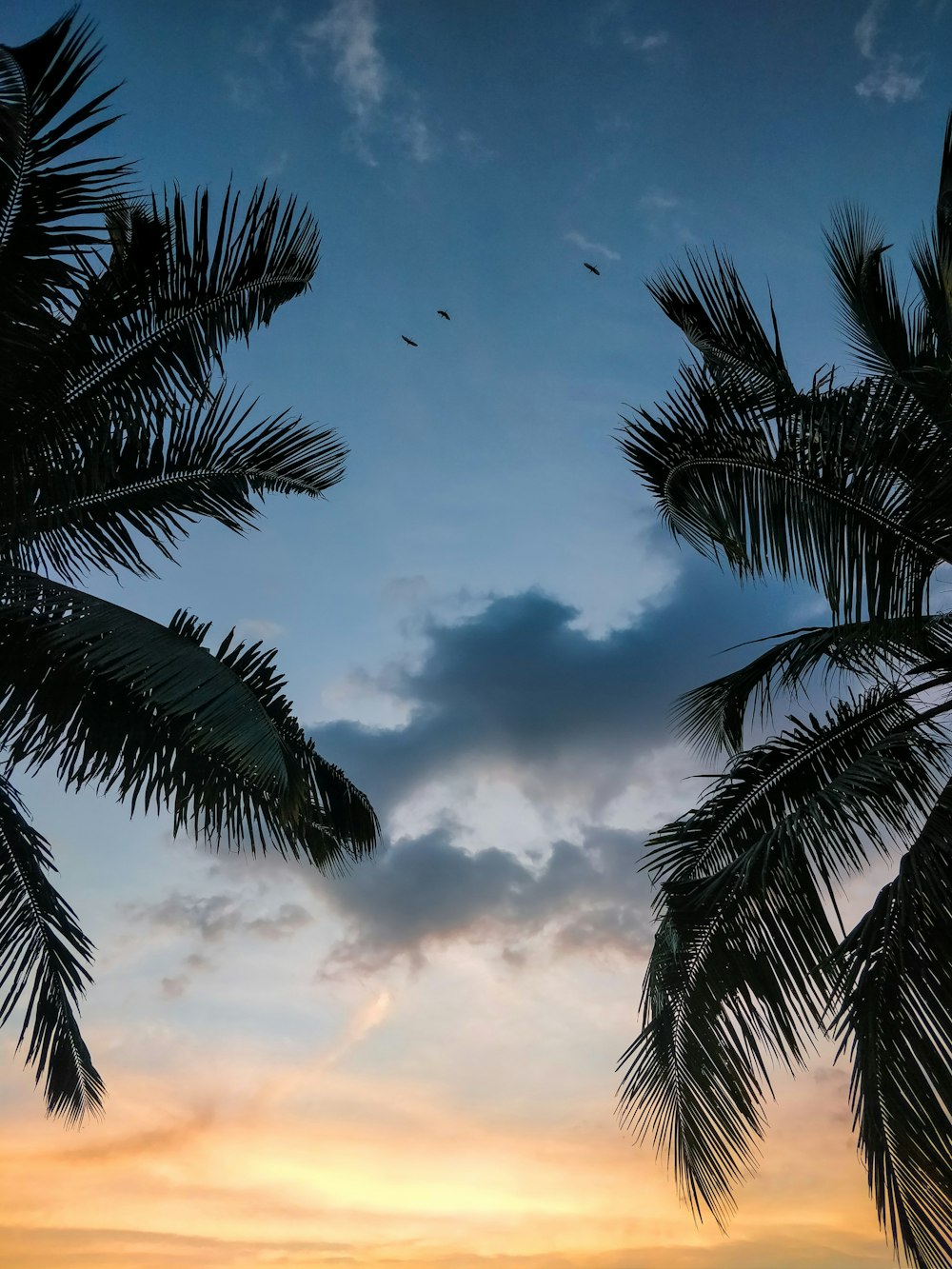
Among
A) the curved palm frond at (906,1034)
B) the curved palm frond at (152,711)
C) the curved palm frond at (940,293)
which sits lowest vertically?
the curved palm frond at (906,1034)

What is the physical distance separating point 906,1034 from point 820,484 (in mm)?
3544

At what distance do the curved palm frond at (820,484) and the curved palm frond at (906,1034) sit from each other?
185cm

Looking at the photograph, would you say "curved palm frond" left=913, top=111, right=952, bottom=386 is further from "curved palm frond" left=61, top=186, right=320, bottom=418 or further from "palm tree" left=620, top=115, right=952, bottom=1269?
"curved palm frond" left=61, top=186, right=320, bottom=418

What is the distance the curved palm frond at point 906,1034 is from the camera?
5.70 m

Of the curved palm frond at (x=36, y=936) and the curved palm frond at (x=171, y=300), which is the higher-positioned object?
the curved palm frond at (x=171, y=300)

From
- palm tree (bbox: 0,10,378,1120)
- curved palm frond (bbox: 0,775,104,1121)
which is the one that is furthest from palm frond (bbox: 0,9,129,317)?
curved palm frond (bbox: 0,775,104,1121)

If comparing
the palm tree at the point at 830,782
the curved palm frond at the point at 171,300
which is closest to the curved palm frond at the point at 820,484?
the palm tree at the point at 830,782

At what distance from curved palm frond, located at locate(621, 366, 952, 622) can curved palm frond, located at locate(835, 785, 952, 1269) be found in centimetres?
185

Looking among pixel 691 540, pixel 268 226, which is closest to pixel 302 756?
pixel 691 540

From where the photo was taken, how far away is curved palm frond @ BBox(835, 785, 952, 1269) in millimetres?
5695

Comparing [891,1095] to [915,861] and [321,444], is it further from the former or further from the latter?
[321,444]

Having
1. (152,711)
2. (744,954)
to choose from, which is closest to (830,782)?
(744,954)

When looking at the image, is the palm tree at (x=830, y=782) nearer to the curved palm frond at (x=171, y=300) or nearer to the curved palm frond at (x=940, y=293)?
the curved palm frond at (x=940, y=293)

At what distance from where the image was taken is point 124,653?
6.75m
